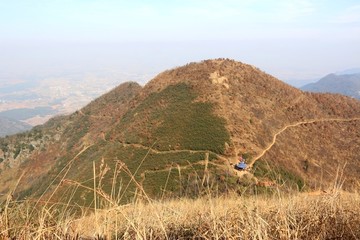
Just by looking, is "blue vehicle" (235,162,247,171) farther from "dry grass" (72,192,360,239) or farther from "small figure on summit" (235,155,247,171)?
"dry grass" (72,192,360,239)

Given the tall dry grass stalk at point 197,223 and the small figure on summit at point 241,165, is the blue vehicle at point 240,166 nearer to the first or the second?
the small figure on summit at point 241,165

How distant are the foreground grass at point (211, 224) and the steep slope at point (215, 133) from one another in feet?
80.4

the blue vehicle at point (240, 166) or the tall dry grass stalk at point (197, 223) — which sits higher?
the tall dry grass stalk at point (197, 223)

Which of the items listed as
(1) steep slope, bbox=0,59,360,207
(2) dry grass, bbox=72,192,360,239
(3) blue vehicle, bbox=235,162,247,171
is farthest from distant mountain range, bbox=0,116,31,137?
(2) dry grass, bbox=72,192,360,239

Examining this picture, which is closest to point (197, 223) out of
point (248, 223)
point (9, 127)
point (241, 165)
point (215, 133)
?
point (248, 223)

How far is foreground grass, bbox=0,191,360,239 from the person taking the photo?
3.00 m

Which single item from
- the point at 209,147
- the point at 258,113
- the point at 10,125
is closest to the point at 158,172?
the point at 209,147

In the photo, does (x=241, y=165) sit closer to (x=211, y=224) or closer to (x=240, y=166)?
(x=240, y=166)

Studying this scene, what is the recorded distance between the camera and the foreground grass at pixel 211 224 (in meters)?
3.00

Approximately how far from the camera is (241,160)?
31.4 meters

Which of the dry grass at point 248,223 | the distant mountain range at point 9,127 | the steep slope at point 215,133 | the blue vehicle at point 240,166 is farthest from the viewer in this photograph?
the distant mountain range at point 9,127

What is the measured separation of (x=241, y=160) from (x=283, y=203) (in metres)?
27.7

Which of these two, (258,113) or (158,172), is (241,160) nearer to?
(158,172)

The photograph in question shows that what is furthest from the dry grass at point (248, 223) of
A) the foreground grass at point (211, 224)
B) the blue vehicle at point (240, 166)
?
the blue vehicle at point (240, 166)
